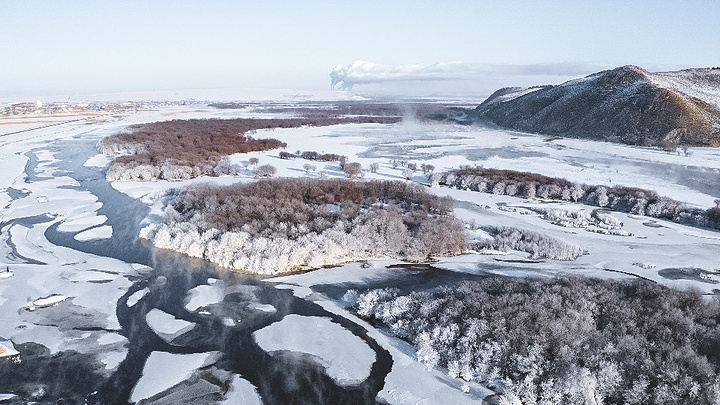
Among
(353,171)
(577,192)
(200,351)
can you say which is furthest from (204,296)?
(577,192)

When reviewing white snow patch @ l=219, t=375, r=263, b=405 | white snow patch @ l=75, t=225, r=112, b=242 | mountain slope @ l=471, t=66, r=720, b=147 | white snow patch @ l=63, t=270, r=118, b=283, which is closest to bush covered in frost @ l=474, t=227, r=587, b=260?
white snow patch @ l=219, t=375, r=263, b=405

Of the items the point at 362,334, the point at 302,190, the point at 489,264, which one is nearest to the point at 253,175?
the point at 302,190

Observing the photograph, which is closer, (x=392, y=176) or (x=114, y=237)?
(x=114, y=237)

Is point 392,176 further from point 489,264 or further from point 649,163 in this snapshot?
point 649,163

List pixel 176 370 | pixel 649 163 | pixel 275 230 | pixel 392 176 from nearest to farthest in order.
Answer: pixel 176 370, pixel 275 230, pixel 392 176, pixel 649 163

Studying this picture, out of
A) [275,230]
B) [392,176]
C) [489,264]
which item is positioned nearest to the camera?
[489,264]

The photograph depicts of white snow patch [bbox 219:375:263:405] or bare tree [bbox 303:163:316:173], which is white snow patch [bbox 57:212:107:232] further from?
white snow patch [bbox 219:375:263:405]
